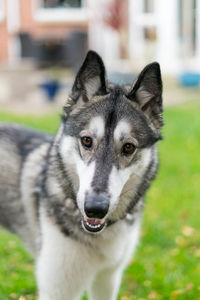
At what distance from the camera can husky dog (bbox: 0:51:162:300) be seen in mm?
2723

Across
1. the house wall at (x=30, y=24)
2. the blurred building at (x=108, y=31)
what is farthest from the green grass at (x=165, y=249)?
the house wall at (x=30, y=24)

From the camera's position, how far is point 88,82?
2969 mm

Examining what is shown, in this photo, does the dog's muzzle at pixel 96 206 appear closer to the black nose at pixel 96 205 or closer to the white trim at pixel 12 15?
the black nose at pixel 96 205

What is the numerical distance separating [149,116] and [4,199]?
128 cm

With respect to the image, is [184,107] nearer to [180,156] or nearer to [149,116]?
[180,156]

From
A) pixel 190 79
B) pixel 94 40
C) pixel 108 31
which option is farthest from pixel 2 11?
pixel 190 79

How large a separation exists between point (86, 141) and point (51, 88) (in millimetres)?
8447

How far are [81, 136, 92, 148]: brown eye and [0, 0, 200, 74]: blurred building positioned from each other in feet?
38.4

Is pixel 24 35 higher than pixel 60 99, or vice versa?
pixel 24 35

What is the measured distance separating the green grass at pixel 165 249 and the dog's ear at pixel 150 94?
165 centimetres

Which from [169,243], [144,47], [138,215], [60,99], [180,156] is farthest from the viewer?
[144,47]

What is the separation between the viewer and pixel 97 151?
8.90 feet

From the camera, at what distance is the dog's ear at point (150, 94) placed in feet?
9.47

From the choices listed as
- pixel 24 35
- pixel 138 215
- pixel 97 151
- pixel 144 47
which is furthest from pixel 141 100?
pixel 24 35
